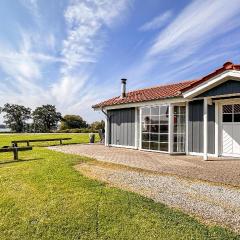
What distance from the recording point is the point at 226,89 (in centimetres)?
1104

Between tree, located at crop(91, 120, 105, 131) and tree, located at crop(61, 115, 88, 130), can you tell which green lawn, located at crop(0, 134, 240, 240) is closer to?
tree, located at crop(91, 120, 105, 131)

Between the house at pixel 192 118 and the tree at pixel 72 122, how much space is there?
3413 centimetres

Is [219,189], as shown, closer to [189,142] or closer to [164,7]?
[189,142]

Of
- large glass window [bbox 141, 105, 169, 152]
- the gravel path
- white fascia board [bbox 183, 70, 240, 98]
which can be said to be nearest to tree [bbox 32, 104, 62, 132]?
large glass window [bbox 141, 105, 169, 152]

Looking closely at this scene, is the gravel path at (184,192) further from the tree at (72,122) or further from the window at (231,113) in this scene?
the tree at (72,122)

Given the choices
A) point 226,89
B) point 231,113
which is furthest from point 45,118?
point 226,89

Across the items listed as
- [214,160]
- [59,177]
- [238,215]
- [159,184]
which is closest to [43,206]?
[59,177]

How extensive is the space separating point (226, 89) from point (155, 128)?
458 cm

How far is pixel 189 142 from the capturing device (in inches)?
530

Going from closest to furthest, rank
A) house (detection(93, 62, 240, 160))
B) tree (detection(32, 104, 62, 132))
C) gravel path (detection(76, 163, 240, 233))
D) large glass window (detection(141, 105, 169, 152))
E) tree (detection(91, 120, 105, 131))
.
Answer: gravel path (detection(76, 163, 240, 233))
house (detection(93, 62, 240, 160))
large glass window (detection(141, 105, 169, 152))
tree (detection(91, 120, 105, 131))
tree (detection(32, 104, 62, 132))

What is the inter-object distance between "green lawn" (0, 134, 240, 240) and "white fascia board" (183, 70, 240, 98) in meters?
6.73

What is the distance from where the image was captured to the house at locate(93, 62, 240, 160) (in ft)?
37.3

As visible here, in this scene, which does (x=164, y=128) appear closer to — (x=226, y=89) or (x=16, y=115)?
(x=226, y=89)

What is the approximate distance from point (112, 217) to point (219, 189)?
3.27 meters
